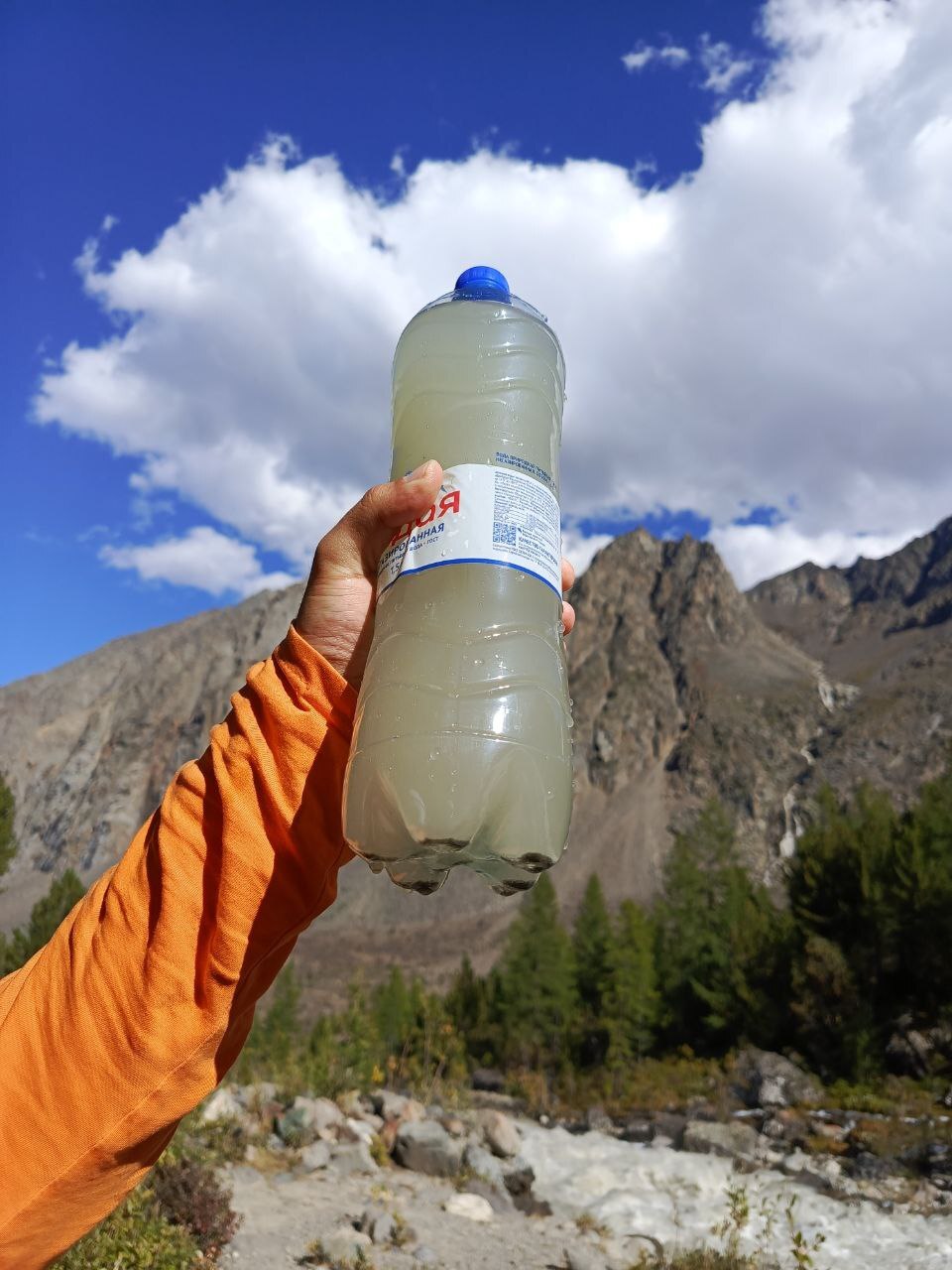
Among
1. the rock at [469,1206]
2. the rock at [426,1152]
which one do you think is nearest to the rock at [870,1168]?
the rock at [426,1152]

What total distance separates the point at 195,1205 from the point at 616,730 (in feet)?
387

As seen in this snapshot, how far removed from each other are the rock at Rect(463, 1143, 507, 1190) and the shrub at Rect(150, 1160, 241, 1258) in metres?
3.14

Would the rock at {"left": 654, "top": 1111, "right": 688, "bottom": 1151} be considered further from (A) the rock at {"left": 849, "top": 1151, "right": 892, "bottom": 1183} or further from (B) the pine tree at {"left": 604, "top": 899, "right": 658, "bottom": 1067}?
(B) the pine tree at {"left": 604, "top": 899, "right": 658, "bottom": 1067}

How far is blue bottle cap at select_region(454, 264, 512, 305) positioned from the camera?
7.61ft

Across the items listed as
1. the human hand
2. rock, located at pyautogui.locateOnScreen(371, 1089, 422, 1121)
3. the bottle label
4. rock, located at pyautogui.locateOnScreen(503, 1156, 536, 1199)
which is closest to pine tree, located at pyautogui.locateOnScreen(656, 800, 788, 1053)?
rock, located at pyautogui.locateOnScreen(371, 1089, 422, 1121)

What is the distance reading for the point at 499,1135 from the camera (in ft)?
31.9

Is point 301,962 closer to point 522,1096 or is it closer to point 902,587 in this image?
point 522,1096

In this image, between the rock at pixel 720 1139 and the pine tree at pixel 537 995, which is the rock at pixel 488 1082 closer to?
the pine tree at pixel 537 995

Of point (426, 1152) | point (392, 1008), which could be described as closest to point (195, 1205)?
point (426, 1152)

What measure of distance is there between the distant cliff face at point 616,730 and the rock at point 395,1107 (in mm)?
76231

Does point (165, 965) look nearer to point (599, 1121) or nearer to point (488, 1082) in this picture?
point (599, 1121)

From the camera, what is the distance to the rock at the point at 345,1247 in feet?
17.3

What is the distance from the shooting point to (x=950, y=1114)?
42.4ft

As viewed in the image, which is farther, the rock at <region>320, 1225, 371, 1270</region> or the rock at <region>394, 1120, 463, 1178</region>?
the rock at <region>394, 1120, 463, 1178</region>
